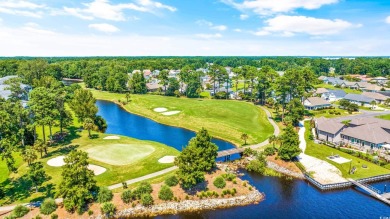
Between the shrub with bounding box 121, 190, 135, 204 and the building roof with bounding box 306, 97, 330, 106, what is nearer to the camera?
the shrub with bounding box 121, 190, 135, 204

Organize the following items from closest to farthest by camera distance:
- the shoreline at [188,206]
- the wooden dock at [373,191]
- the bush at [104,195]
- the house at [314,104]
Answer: the shoreline at [188,206], the bush at [104,195], the wooden dock at [373,191], the house at [314,104]

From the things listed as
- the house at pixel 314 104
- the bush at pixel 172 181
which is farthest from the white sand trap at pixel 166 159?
the house at pixel 314 104

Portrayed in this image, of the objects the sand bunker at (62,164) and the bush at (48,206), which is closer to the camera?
the bush at (48,206)

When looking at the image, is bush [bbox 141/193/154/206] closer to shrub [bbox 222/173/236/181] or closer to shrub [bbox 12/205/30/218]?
shrub [bbox 222/173/236/181]

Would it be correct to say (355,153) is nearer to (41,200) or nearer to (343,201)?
(343,201)

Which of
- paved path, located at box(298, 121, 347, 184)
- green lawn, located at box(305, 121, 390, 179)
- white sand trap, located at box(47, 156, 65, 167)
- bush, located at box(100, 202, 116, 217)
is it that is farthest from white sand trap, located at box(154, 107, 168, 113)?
bush, located at box(100, 202, 116, 217)

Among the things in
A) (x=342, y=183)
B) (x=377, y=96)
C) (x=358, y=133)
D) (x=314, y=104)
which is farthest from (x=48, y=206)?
(x=377, y=96)

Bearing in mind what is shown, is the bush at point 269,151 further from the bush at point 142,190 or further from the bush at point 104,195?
the bush at point 104,195
